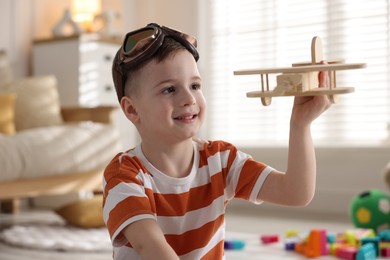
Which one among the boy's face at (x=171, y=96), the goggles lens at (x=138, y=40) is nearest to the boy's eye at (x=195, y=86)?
the boy's face at (x=171, y=96)

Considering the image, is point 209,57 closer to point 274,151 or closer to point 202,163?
point 274,151

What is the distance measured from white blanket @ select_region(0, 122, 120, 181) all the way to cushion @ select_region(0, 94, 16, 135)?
199 millimetres

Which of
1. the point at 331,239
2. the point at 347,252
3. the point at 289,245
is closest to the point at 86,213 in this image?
the point at 289,245

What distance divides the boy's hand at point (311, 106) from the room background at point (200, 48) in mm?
2236

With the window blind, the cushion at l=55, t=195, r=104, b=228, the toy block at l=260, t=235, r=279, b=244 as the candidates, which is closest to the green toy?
the toy block at l=260, t=235, r=279, b=244

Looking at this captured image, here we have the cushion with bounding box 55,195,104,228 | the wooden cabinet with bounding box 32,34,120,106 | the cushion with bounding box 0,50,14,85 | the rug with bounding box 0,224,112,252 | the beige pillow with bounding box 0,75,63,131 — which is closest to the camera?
the rug with bounding box 0,224,112,252

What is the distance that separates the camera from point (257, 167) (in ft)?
3.72

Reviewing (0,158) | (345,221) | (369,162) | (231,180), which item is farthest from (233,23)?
(231,180)

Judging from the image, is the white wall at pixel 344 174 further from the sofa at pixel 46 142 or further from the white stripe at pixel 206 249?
the white stripe at pixel 206 249

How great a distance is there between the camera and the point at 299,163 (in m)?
1.07

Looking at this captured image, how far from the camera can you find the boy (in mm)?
1032

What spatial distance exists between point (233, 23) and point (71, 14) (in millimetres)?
1100

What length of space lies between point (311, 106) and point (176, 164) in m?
0.27

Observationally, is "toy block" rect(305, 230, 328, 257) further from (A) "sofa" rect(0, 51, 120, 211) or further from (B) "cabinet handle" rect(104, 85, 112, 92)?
(B) "cabinet handle" rect(104, 85, 112, 92)
